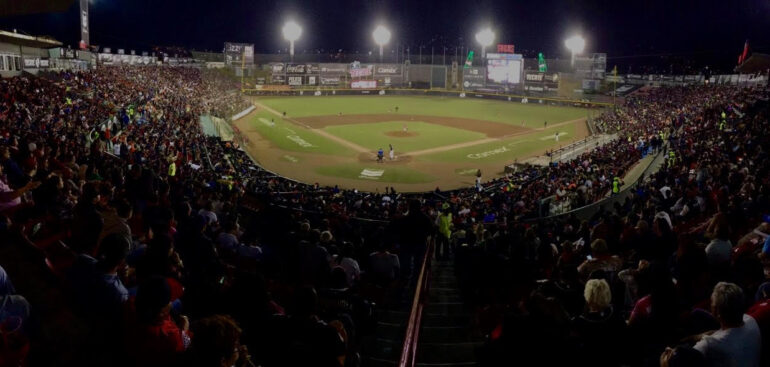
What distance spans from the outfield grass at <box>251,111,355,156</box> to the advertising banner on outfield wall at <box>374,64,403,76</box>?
38891mm

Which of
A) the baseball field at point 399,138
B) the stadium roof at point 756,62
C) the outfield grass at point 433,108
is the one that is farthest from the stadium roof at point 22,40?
the stadium roof at point 756,62

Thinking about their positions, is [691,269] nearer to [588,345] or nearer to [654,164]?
[588,345]

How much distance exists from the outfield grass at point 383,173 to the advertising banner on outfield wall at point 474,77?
6056cm

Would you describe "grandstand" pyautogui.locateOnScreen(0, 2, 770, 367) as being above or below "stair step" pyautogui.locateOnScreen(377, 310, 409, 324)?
above

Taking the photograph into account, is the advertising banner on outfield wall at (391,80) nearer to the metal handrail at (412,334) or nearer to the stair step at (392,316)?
the stair step at (392,316)

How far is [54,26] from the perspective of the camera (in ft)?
287

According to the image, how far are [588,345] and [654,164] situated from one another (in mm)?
24053

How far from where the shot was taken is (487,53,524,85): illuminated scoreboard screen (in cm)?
8325

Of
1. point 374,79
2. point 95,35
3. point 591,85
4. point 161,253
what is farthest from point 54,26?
point 161,253

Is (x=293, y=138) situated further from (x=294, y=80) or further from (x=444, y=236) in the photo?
(x=294, y=80)

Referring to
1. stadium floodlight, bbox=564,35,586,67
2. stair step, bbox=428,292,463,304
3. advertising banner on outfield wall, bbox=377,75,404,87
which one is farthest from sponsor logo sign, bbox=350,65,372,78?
stair step, bbox=428,292,463,304

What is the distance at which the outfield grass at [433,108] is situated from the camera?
67156 millimetres

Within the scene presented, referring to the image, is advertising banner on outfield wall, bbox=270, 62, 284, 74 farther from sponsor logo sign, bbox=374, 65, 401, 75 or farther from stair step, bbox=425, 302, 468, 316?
stair step, bbox=425, 302, 468, 316

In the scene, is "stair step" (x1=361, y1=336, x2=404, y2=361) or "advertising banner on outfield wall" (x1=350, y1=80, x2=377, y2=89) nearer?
"stair step" (x1=361, y1=336, x2=404, y2=361)
